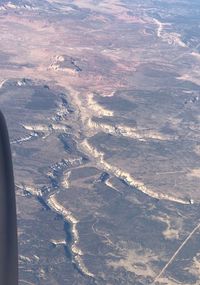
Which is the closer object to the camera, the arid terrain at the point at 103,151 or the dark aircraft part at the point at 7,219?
the dark aircraft part at the point at 7,219

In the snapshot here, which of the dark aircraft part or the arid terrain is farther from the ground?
the dark aircraft part

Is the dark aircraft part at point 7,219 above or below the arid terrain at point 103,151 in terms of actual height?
above

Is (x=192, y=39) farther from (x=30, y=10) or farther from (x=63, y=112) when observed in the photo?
(x=63, y=112)

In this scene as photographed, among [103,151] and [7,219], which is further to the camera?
[103,151]

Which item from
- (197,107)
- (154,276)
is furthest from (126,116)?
(154,276)

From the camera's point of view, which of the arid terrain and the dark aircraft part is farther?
the arid terrain
